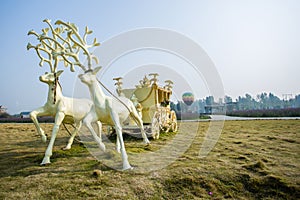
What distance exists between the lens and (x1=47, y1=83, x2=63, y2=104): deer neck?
512 centimetres

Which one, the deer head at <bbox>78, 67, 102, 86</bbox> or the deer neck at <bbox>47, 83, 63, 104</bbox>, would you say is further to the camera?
the deer neck at <bbox>47, 83, 63, 104</bbox>

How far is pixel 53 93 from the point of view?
518cm

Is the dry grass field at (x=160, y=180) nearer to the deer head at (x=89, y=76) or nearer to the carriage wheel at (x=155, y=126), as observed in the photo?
the deer head at (x=89, y=76)

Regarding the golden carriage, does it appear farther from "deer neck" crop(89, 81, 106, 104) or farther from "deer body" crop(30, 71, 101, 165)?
"deer neck" crop(89, 81, 106, 104)

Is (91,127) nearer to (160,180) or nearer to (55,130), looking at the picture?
(55,130)

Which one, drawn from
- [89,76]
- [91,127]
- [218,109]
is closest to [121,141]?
[91,127]

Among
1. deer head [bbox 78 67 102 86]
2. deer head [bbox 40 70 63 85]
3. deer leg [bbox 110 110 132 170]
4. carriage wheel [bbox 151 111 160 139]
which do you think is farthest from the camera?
carriage wheel [bbox 151 111 160 139]

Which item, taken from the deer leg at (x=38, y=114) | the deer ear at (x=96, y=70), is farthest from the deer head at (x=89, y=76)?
the deer leg at (x=38, y=114)

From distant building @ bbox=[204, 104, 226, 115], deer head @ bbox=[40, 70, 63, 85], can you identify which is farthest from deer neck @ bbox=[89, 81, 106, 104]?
distant building @ bbox=[204, 104, 226, 115]

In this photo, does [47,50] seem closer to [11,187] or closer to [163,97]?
[11,187]

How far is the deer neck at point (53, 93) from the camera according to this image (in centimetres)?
512

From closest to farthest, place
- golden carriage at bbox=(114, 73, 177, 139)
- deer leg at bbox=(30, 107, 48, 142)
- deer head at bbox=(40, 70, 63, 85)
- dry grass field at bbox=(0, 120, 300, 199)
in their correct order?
dry grass field at bbox=(0, 120, 300, 199) < deer leg at bbox=(30, 107, 48, 142) < deer head at bbox=(40, 70, 63, 85) < golden carriage at bbox=(114, 73, 177, 139)

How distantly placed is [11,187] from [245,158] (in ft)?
14.9

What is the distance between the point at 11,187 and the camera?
3.47 metres
